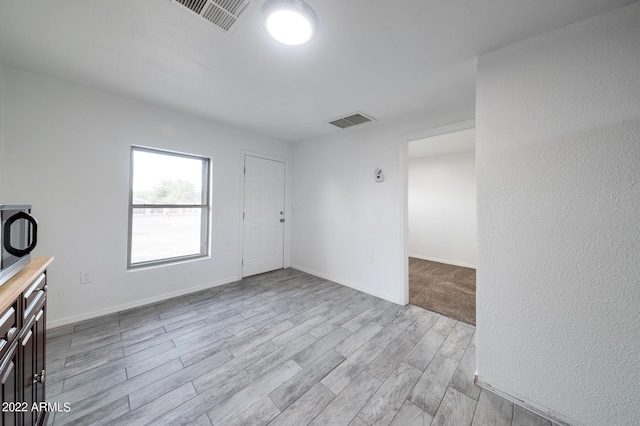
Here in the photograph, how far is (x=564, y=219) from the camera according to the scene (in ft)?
4.57

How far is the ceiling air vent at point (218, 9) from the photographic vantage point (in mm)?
1350

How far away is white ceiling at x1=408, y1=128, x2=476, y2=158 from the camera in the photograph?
382 cm

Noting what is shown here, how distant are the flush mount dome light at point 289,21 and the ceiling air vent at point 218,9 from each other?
15 cm

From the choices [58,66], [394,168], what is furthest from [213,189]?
[394,168]

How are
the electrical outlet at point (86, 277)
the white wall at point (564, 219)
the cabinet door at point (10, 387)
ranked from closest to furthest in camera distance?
the cabinet door at point (10, 387)
the white wall at point (564, 219)
the electrical outlet at point (86, 277)

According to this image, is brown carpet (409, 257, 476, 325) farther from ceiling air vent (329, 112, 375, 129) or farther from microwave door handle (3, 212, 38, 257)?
microwave door handle (3, 212, 38, 257)

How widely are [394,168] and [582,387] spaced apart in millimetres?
2370

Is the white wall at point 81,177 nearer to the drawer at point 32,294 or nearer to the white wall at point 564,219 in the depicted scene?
the drawer at point 32,294

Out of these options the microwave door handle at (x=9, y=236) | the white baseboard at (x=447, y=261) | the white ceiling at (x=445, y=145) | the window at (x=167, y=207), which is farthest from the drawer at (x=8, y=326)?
the white baseboard at (x=447, y=261)

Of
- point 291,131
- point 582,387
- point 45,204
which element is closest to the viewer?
point 582,387

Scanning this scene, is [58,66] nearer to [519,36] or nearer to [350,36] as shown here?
[350,36]

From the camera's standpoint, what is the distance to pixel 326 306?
279 centimetres

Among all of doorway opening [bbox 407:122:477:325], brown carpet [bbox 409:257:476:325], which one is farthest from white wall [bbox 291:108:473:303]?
doorway opening [bbox 407:122:477:325]

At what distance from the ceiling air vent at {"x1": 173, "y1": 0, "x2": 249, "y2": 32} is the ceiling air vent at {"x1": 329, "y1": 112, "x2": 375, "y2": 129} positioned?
1742 millimetres
